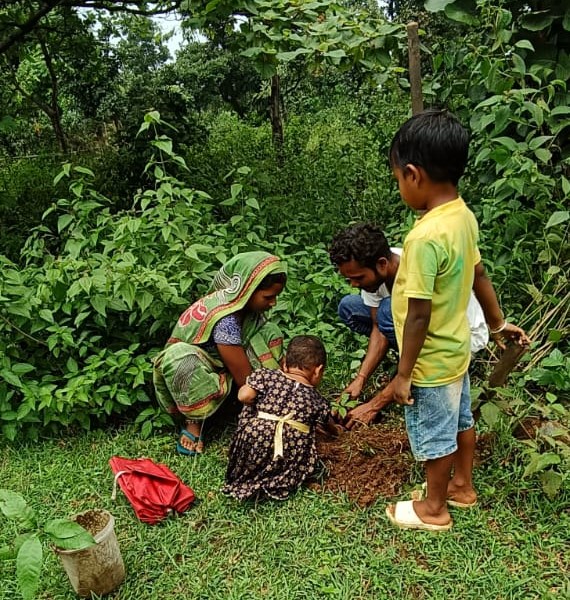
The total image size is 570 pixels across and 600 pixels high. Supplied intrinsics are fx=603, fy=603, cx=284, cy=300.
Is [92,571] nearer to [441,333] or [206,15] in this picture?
[441,333]

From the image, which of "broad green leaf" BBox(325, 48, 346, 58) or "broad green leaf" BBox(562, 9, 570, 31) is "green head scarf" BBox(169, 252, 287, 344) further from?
"broad green leaf" BBox(562, 9, 570, 31)

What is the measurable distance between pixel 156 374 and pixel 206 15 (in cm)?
215

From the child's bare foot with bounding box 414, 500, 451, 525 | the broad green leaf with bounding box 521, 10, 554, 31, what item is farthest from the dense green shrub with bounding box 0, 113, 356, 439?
the broad green leaf with bounding box 521, 10, 554, 31

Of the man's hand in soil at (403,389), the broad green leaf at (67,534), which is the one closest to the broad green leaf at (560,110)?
the man's hand in soil at (403,389)

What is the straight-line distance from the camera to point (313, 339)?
2.48 meters

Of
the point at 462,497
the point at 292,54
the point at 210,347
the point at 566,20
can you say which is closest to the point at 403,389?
the point at 462,497

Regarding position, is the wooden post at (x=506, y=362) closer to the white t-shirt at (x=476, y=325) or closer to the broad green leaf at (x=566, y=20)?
the white t-shirt at (x=476, y=325)

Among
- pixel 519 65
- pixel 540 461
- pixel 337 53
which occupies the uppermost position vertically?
pixel 337 53

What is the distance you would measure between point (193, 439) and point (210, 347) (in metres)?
0.42

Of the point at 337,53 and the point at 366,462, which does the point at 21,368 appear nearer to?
the point at 366,462

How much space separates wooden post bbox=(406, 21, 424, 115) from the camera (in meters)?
2.80

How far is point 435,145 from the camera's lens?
1665mm

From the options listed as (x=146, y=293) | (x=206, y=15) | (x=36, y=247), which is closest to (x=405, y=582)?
(x=146, y=293)

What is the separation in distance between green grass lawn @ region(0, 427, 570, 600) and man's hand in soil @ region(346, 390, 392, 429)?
41cm
